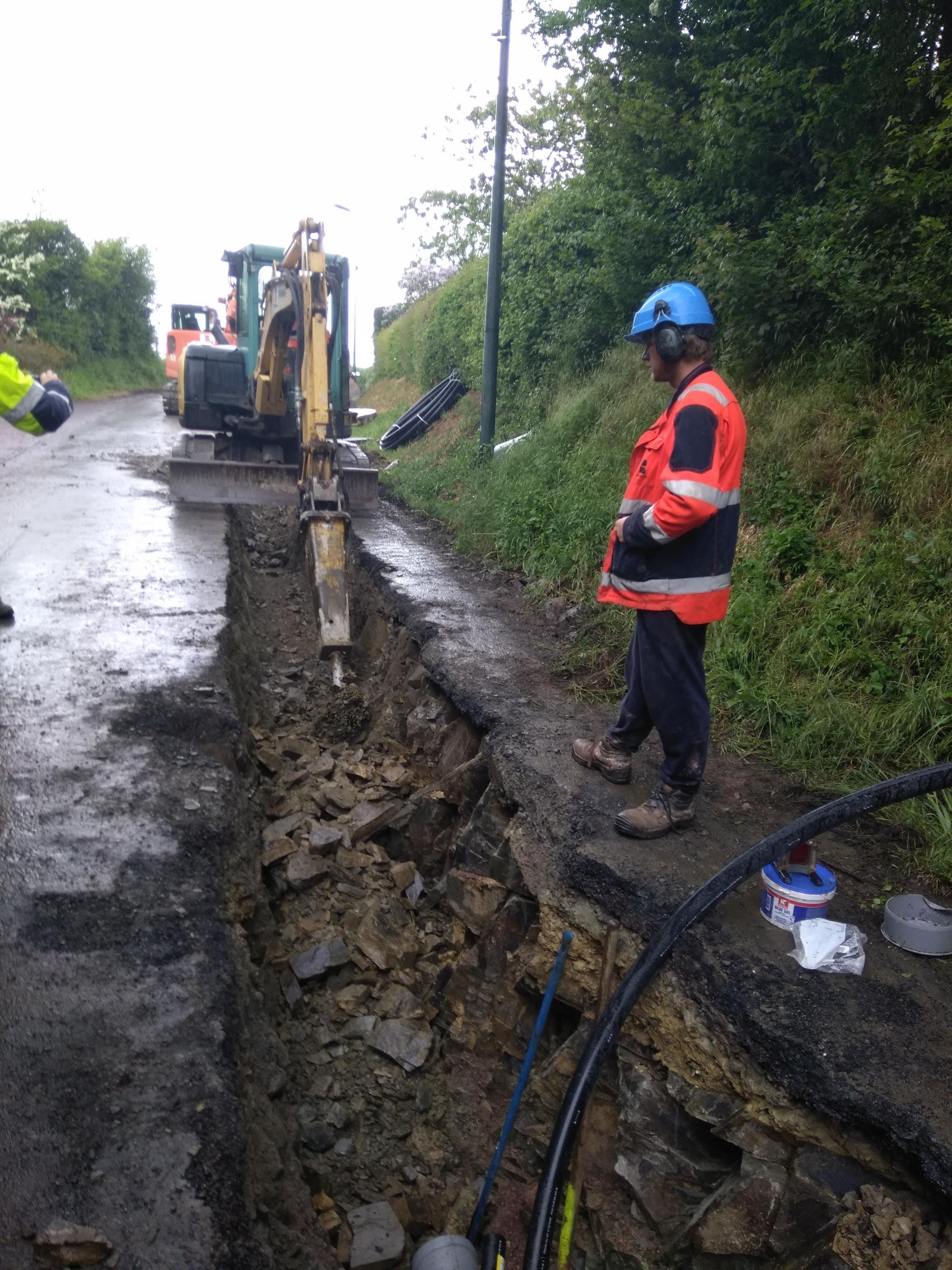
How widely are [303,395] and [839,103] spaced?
486 centimetres

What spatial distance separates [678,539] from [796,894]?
1.28 metres

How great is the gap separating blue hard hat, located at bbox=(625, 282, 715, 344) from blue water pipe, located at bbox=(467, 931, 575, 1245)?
2.15 m

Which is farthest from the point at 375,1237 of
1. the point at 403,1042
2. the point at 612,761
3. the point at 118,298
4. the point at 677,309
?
the point at 118,298

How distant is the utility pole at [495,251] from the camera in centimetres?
941

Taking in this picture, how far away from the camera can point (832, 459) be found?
5781 mm

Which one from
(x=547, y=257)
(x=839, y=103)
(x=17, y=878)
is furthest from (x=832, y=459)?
(x=547, y=257)

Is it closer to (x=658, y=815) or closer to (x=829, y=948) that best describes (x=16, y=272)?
(x=658, y=815)

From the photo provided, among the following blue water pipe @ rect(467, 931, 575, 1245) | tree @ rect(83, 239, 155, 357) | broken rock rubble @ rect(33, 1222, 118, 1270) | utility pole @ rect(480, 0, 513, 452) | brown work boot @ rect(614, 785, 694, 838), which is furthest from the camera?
tree @ rect(83, 239, 155, 357)

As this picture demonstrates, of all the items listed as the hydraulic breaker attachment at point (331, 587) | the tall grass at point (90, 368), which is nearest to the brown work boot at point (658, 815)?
the hydraulic breaker attachment at point (331, 587)

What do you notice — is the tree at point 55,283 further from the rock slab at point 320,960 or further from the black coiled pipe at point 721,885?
the black coiled pipe at point 721,885

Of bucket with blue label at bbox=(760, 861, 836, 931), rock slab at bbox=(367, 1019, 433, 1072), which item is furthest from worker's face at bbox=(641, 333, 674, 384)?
rock slab at bbox=(367, 1019, 433, 1072)

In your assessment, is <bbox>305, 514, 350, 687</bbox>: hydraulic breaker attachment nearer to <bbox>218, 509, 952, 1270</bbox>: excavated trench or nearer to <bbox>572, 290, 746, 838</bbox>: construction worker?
<bbox>218, 509, 952, 1270</bbox>: excavated trench

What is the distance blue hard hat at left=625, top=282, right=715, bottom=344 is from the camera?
3.08 m

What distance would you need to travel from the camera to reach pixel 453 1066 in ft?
12.1
